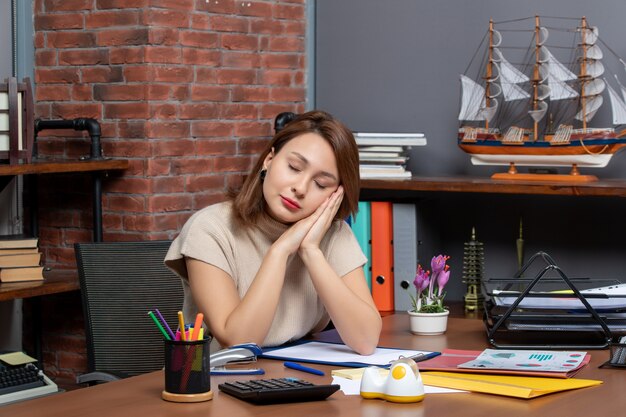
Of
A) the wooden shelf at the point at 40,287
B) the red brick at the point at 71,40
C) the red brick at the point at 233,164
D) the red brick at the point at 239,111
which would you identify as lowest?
the wooden shelf at the point at 40,287

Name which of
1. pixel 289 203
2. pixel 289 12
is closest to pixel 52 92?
pixel 289 12

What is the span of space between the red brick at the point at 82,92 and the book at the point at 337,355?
1.46 metres

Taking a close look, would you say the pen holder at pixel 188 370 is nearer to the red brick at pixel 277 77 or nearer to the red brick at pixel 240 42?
the red brick at pixel 240 42

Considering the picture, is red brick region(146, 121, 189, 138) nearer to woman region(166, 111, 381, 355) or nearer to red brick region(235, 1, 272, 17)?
red brick region(235, 1, 272, 17)

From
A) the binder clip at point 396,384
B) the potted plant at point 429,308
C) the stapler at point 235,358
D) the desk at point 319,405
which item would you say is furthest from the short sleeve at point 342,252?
the binder clip at point 396,384

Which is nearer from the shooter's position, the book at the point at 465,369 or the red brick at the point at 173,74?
the book at the point at 465,369

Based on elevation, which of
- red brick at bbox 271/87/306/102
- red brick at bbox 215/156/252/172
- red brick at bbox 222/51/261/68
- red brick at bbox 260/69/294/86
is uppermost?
red brick at bbox 222/51/261/68

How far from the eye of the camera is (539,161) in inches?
126

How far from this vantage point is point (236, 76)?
350 centimetres

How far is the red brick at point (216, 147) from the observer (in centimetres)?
337

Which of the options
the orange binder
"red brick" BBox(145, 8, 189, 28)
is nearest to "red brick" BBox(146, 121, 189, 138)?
"red brick" BBox(145, 8, 189, 28)

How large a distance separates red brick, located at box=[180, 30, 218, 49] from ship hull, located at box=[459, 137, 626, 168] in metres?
0.91

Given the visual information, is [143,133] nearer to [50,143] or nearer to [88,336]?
[50,143]

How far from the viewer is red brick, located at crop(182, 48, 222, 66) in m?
3.29
